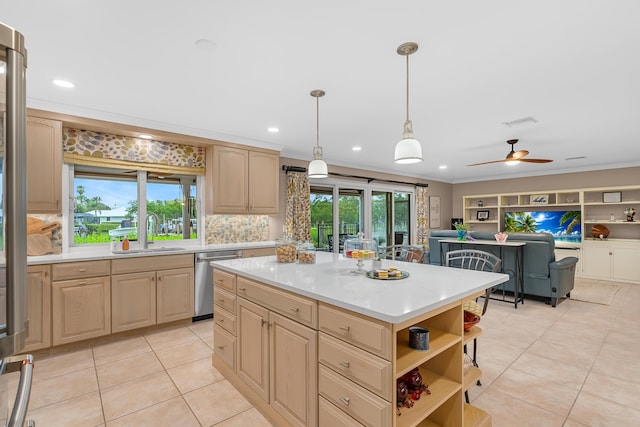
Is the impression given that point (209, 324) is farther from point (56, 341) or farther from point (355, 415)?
point (355, 415)

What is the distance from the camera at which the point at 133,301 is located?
11.1 ft

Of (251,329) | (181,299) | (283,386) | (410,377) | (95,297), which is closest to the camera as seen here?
(410,377)

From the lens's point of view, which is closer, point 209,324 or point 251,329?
point 251,329

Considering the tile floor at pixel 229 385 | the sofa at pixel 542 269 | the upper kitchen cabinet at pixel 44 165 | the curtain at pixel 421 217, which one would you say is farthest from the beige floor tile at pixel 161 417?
the curtain at pixel 421 217

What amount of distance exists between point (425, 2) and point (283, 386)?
91.1 inches

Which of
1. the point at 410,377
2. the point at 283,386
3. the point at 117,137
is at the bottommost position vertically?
the point at 283,386

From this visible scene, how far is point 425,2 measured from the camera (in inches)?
65.0

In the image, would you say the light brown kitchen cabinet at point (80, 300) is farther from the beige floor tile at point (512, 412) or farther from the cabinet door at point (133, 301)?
the beige floor tile at point (512, 412)

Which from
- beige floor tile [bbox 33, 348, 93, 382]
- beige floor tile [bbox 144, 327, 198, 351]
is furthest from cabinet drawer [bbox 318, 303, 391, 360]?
beige floor tile [bbox 33, 348, 93, 382]

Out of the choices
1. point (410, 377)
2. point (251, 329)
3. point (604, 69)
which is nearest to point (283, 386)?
point (251, 329)

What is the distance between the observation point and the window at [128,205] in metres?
3.66

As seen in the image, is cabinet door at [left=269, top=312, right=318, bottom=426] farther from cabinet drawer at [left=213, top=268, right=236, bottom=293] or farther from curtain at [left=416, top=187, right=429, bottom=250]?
curtain at [left=416, top=187, right=429, bottom=250]

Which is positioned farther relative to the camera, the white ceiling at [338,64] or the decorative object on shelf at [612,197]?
the decorative object on shelf at [612,197]

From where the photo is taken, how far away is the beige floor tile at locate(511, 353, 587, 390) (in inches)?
96.9
